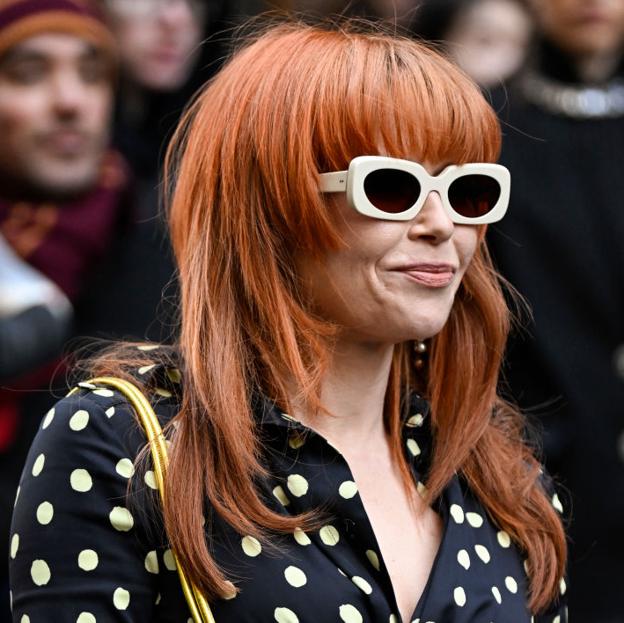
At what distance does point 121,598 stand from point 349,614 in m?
0.34

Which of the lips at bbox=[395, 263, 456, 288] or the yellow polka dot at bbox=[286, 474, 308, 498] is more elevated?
the lips at bbox=[395, 263, 456, 288]

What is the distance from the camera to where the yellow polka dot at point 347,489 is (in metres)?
2.33

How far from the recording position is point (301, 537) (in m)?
2.26

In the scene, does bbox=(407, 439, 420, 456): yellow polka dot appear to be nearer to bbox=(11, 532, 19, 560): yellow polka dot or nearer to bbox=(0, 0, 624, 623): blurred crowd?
bbox=(11, 532, 19, 560): yellow polka dot

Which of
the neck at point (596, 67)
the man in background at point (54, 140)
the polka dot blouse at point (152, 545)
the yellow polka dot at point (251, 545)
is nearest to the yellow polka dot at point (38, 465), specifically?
the polka dot blouse at point (152, 545)

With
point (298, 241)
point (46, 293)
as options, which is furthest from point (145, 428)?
point (46, 293)

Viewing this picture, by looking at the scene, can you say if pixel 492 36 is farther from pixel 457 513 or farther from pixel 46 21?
pixel 457 513

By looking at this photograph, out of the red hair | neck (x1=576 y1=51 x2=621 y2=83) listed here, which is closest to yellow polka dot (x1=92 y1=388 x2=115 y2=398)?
the red hair

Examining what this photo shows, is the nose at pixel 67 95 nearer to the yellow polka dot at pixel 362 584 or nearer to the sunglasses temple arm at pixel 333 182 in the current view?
the sunglasses temple arm at pixel 333 182

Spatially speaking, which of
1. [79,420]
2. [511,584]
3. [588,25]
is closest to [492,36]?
[588,25]

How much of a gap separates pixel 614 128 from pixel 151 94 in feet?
5.39

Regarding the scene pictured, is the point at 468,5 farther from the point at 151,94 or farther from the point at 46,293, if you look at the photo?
the point at 46,293

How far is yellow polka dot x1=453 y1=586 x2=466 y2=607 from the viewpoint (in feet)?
7.66

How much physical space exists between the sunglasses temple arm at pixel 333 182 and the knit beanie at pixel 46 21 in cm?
227
